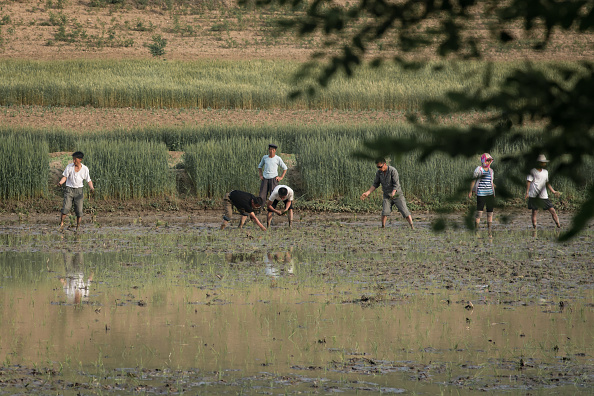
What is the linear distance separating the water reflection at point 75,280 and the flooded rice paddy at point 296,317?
31mm

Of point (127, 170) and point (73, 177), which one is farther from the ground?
point (73, 177)

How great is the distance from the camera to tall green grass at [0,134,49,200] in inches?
904

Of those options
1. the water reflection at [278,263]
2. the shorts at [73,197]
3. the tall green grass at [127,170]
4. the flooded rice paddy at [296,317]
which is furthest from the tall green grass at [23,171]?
the water reflection at [278,263]

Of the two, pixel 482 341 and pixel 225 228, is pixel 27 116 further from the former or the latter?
pixel 482 341

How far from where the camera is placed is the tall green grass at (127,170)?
2353 cm

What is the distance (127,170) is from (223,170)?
2.73m

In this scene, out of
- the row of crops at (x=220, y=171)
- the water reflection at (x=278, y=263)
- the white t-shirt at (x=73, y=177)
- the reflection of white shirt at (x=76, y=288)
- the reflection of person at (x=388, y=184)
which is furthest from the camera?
the row of crops at (x=220, y=171)

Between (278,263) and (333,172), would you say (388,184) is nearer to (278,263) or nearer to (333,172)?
(278,263)

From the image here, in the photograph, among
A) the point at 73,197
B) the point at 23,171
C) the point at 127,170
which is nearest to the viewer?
the point at 73,197

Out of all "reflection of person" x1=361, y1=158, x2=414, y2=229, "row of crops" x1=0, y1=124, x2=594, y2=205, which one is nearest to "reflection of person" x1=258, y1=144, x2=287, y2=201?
"reflection of person" x1=361, y1=158, x2=414, y2=229

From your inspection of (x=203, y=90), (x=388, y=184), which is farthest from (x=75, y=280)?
(x=203, y=90)

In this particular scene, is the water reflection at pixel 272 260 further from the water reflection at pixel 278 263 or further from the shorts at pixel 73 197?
the shorts at pixel 73 197

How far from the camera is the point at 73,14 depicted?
249 feet

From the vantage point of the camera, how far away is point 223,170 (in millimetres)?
23969
